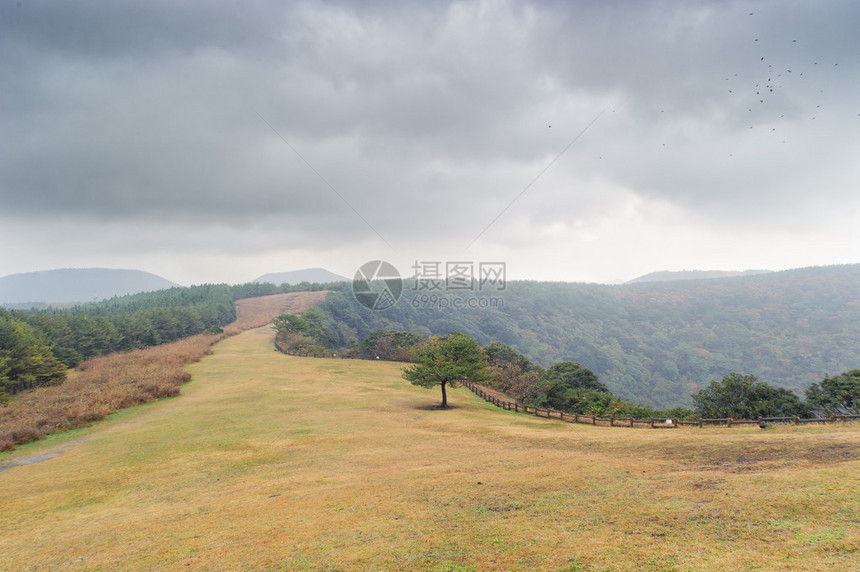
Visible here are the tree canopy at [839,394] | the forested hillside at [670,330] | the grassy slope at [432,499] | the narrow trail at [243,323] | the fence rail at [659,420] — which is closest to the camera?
the grassy slope at [432,499]

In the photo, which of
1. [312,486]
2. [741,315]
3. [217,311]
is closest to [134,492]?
[312,486]

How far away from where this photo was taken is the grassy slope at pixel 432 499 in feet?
25.0

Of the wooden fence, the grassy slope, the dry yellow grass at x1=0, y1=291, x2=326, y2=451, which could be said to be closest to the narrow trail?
the grassy slope

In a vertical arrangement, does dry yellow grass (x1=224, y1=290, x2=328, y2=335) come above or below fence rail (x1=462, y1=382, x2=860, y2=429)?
above

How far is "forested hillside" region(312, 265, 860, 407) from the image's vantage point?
117625mm

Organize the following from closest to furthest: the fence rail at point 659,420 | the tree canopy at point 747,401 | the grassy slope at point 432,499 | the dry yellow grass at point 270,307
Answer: the grassy slope at point 432,499
the fence rail at point 659,420
the tree canopy at point 747,401
the dry yellow grass at point 270,307

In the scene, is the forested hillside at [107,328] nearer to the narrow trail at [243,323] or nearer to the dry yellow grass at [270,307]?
the narrow trail at [243,323]

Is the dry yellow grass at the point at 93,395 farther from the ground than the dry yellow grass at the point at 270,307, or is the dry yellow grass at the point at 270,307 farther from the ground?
the dry yellow grass at the point at 270,307

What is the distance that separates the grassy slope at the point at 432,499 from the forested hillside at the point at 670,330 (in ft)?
240

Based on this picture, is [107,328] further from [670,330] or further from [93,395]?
[670,330]

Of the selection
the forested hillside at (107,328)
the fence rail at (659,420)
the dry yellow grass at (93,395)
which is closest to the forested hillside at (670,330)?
the forested hillside at (107,328)

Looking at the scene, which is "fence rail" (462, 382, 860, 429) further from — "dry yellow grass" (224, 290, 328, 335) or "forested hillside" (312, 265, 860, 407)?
"dry yellow grass" (224, 290, 328, 335)

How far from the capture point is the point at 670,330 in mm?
162250

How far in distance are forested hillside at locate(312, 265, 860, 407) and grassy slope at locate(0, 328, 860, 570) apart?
240 feet
